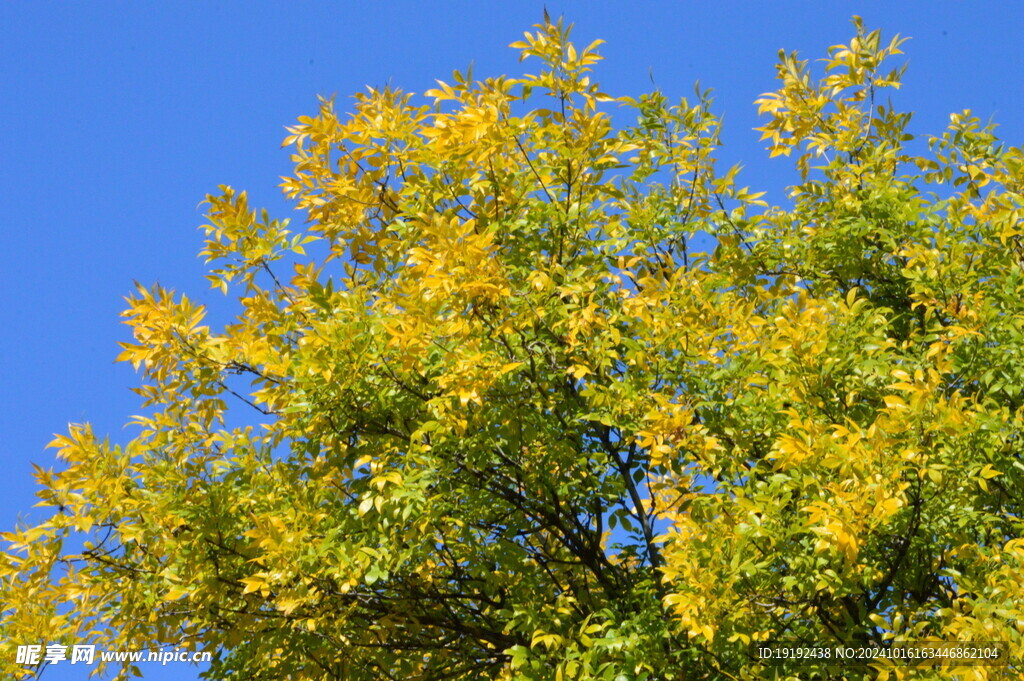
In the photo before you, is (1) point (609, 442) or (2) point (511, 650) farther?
(1) point (609, 442)

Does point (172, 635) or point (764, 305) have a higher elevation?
point (764, 305)

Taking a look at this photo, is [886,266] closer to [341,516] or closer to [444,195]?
[444,195]

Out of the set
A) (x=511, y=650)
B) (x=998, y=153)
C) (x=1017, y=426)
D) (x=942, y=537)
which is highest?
(x=998, y=153)

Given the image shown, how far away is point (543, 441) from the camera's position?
17.0 feet

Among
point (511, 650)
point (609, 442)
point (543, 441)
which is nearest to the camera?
point (511, 650)

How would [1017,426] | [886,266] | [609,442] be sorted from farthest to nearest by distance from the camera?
1. [886,266]
2. [609,442]
3. [1017,426]

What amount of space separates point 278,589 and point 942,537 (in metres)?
3.09

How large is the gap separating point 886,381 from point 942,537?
2.46ft

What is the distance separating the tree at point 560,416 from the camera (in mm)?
4453

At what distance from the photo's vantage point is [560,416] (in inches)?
211

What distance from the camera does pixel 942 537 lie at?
15.2ft

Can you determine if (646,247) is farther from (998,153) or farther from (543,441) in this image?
(998,153)

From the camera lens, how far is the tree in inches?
175

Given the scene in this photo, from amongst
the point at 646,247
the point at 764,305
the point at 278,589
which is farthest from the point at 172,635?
the point at 764,305
